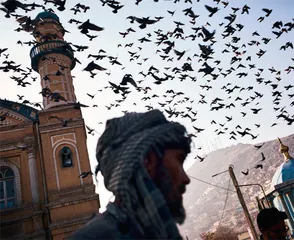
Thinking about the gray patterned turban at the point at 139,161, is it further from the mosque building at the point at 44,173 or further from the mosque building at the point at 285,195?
the mosque building at the point at 44,173

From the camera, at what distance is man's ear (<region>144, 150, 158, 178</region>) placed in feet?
4.54

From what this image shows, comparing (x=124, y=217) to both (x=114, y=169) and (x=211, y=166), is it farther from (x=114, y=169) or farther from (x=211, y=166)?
(x=211, y=166)

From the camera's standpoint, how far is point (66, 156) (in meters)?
13.9

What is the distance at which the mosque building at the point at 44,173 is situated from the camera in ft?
41.0

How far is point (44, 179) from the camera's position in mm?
13570

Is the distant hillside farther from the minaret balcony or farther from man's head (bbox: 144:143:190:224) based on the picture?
man's head (bbox: 144:143:190:224)

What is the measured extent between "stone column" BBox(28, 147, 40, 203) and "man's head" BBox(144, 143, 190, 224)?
43.5ft

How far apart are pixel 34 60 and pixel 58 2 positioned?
12.8 meters

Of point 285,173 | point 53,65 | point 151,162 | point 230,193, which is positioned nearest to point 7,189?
point 53,65

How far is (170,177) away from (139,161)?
0.18 metres

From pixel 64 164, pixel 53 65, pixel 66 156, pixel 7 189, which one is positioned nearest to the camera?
pixel 7 189

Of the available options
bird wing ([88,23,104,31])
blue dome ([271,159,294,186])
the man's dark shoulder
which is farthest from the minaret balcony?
the man's dark shoulder

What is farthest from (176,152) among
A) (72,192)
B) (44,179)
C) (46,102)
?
(46,102)

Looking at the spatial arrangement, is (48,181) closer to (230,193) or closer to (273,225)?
(273,225)
